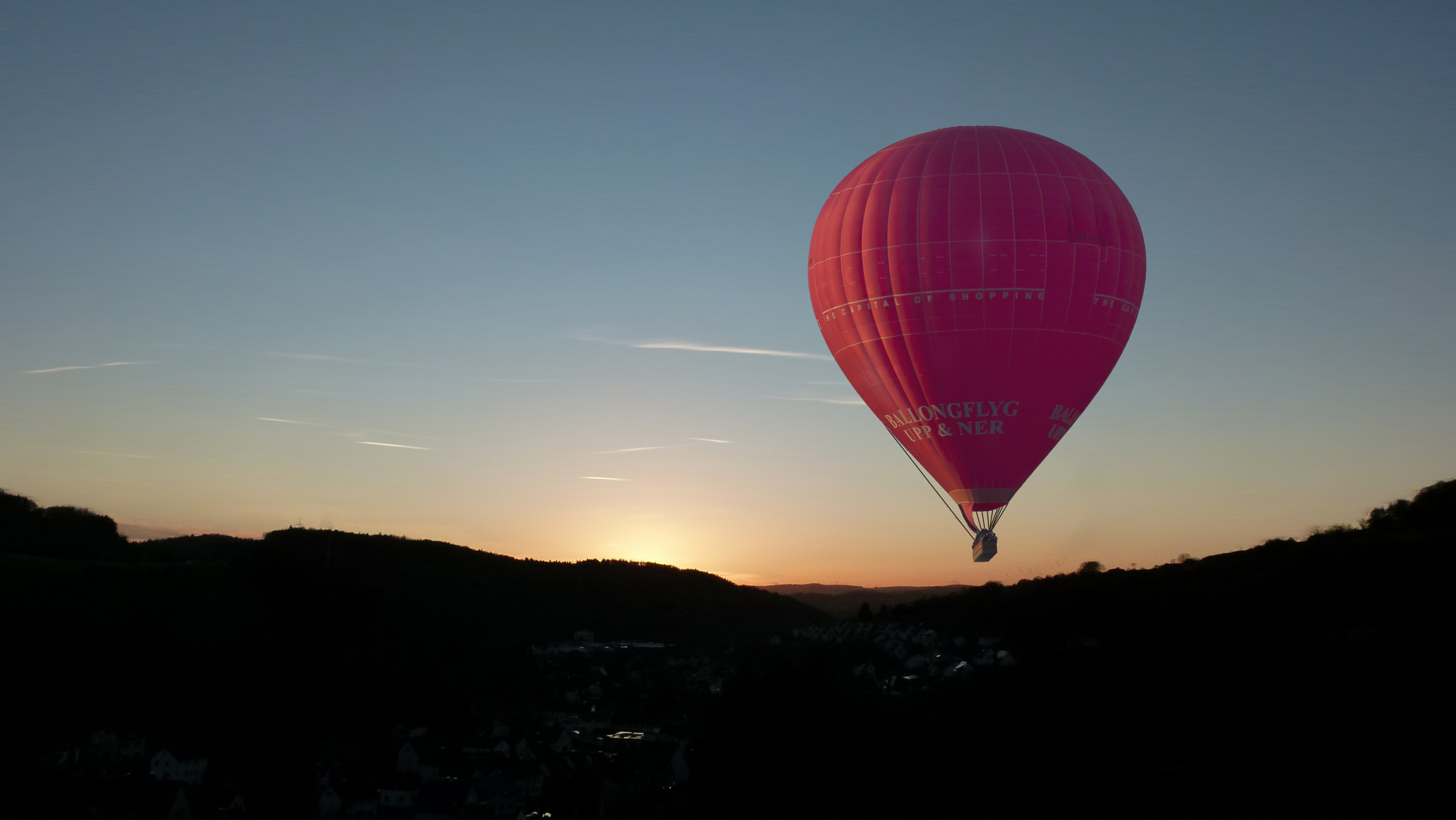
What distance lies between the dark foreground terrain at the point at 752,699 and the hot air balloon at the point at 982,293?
23.0 feet

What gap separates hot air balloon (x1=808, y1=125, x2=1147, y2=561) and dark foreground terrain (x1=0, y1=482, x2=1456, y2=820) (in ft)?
23.0

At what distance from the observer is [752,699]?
35375 mm

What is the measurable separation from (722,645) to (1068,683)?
2956 inches

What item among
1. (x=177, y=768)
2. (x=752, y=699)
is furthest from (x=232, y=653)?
(x=752, y=699)

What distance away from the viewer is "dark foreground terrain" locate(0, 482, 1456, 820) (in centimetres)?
2969

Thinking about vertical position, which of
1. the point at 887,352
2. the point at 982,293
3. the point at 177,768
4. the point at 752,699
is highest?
the point at 982,293

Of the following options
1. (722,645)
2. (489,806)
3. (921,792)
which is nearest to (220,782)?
(489,806)

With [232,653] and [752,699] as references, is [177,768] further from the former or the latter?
[752,699]

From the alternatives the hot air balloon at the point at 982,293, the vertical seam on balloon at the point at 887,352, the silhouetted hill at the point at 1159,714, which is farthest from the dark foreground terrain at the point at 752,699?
the vertical seam on balloon at the point at 887,352

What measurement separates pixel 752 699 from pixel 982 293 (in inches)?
551

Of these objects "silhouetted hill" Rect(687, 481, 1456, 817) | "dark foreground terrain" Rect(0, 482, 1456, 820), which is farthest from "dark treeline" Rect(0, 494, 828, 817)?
"silhouetted hill" Rect(687, 481, 1456, 817)

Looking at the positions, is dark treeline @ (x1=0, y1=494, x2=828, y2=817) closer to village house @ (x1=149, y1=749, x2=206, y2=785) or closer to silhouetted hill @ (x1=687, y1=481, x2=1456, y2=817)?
village house @ (x1=149, y1=749, x2=206, y2=785)

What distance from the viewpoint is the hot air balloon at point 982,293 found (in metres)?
30.8

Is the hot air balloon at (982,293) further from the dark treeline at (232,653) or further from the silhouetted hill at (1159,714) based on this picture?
the dark treeline at (232,653)
